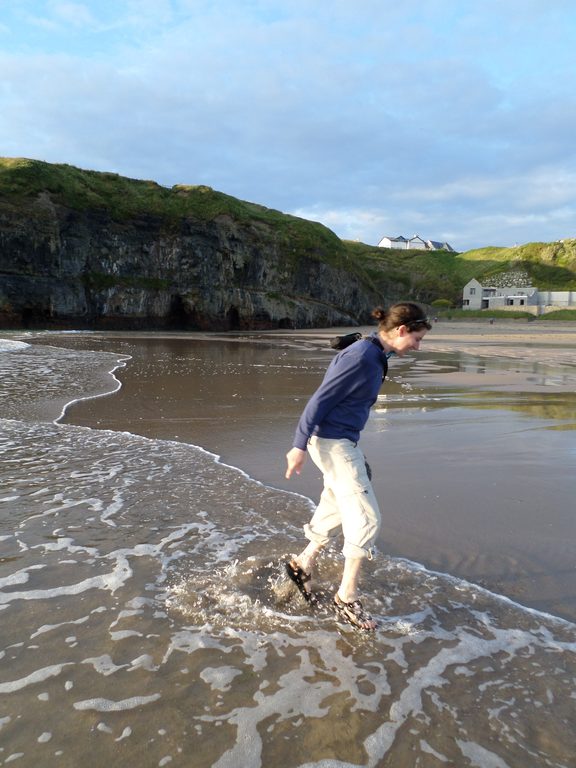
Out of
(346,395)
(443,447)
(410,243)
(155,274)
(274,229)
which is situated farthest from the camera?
(410,243)

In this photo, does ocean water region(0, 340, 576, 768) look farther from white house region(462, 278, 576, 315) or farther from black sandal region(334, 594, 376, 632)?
white house region(462, 278, 576, 315)

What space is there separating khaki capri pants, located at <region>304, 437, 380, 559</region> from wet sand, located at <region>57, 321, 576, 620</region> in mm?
915

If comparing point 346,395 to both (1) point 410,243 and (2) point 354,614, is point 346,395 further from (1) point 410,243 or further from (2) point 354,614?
(1) point 410,243

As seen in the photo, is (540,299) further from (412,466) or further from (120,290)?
(412,466)

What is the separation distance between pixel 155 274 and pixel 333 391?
45437 millimetres

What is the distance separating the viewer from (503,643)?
2.93 m

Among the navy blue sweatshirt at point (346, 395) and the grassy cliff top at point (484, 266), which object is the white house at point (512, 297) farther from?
the navy blue sweatshirt at point (346, 395)

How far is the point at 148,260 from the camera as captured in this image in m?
45.9

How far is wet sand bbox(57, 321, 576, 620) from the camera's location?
12.9ft

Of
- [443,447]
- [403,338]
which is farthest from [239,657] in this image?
[443,447]

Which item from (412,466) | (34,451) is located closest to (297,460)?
(412,466)


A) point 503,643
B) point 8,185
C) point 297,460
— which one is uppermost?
point 8,185

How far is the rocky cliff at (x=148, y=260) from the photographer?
133 feet

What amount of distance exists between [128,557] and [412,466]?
3.50 metres
